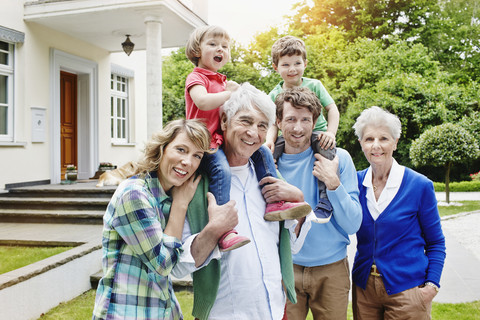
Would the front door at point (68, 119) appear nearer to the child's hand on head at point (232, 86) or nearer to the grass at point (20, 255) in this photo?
the grass at point (20, 255)

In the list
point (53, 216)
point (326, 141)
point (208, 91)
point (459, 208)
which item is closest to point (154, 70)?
point (53, 216)

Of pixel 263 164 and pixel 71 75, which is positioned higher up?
pixel 71 75

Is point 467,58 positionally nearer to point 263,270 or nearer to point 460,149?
point 460,149

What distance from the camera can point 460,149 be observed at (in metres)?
11.2

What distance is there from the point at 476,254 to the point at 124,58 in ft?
30.1

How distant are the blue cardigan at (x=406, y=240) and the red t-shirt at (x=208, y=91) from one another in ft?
3.20

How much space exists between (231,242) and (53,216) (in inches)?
227

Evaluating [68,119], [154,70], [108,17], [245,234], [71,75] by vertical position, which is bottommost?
[245,234]

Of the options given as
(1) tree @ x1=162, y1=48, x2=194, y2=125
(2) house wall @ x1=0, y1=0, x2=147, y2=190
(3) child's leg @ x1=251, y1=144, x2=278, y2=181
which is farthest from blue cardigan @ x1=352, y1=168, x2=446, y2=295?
(1) tree @ x1=162, y1=48, x2=194, y2=125

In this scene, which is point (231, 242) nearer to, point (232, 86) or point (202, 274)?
point (202, 274)

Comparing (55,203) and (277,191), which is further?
(55,203)

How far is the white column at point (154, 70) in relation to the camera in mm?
7801

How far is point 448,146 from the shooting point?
11273 millimetres

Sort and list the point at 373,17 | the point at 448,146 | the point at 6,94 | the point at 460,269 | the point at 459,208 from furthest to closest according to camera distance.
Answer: the point at 373,17 < the point at 448,146 < the point at 459,208 < the point at 6,94 < the point at 460,269
